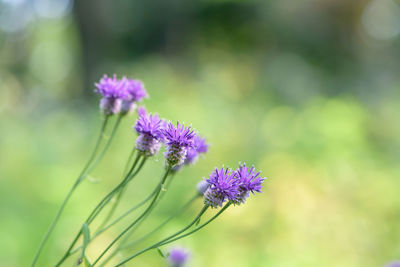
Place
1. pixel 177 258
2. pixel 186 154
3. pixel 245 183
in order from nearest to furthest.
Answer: pixel 245 183, pixel 186 154, pixel 177 258

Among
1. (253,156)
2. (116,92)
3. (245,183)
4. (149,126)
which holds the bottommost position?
(245,183)

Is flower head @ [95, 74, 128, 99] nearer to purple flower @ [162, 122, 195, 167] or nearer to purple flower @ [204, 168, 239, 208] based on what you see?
purple flower @ [162, 122, 195, 167]

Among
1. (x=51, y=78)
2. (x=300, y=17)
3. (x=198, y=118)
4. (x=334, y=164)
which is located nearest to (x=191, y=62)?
(x=300, y=17)

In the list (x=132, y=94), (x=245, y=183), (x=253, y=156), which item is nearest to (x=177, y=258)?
(x=132, y=94)

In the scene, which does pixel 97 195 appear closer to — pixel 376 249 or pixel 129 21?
pixel 376 249

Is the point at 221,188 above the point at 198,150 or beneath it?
beneath

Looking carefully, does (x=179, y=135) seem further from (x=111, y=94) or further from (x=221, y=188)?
(x=111, y=94)
